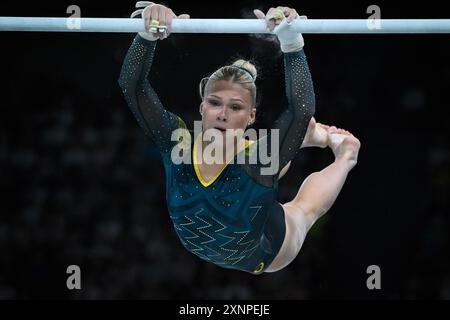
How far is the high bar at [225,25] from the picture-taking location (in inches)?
126

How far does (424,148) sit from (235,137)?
3.27 metres

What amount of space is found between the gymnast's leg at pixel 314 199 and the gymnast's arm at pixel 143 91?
864 mm

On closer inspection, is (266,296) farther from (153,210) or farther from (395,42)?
(395,42)

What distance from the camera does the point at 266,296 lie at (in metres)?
6.17

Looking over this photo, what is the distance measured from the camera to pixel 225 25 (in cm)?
321

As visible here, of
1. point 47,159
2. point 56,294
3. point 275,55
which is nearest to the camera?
point 275,55

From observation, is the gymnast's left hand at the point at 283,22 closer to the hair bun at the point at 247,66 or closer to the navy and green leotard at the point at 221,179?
the navy and green leotard at the point at 221,179

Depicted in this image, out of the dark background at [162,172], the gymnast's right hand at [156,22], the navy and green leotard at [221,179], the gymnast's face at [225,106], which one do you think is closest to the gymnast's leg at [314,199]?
the navy and green leotard at [221,179]

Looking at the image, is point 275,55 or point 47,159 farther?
point 47,159

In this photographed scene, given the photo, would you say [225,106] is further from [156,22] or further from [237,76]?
[156,22]

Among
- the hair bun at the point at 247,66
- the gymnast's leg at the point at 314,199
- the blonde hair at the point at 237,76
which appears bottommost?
the gymnast's leg at the point at 314,199

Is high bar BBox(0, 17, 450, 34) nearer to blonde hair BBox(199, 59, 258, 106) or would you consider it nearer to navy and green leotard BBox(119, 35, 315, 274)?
navy and green leotard BBox(119, 35, 315, 274)

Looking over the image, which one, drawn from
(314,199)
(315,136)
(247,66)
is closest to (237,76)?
(247,66)
